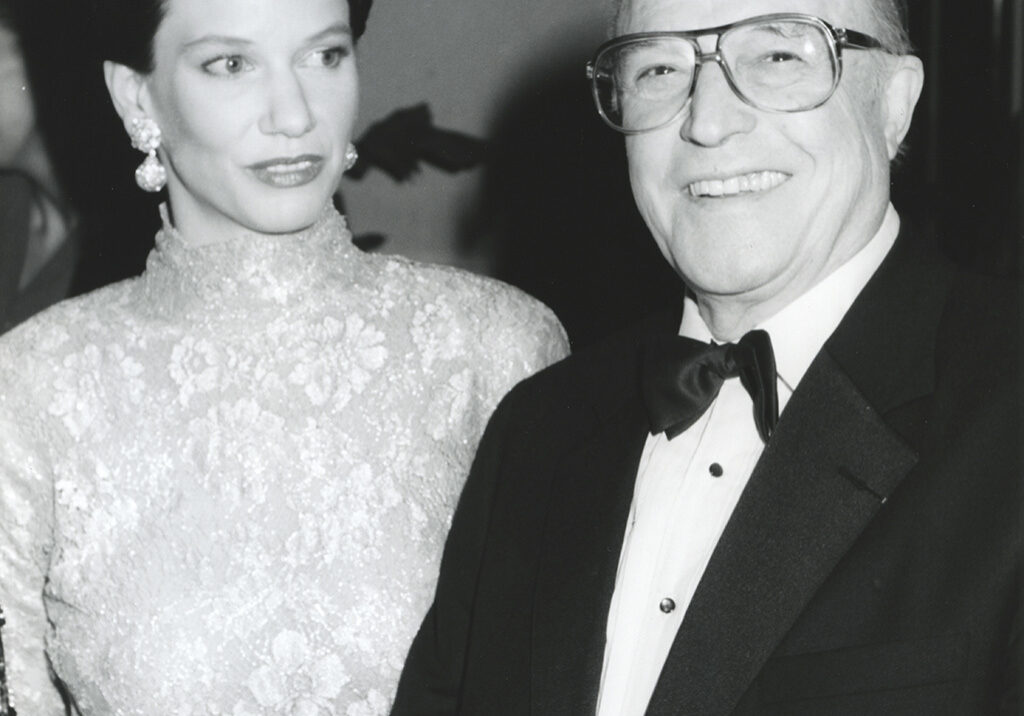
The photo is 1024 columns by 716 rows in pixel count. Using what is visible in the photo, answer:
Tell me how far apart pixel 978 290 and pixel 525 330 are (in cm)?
73

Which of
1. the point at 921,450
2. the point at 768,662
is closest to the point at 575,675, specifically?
the point at 768,662

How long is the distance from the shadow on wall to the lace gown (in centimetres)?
121

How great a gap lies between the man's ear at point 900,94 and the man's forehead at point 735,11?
8cm

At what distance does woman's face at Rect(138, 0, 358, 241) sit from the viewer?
1.81 metres

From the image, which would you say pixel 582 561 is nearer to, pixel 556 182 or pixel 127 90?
pixel 127 90

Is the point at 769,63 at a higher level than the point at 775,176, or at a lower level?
higher

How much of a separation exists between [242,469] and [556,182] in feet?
4.94

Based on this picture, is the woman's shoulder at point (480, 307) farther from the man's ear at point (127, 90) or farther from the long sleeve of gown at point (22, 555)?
the long sleeve of gown at point (22, 555)

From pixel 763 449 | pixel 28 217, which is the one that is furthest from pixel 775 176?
pixel 28 217

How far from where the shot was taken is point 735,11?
148cm

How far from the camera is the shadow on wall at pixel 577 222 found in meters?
3.22

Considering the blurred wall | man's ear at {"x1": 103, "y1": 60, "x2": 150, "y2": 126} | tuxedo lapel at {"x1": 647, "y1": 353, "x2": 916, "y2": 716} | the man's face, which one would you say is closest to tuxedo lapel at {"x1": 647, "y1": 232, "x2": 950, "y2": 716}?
tuxedo lapel at {"x1": 647, "y1": 353, "x2": 916, "y2": 716}

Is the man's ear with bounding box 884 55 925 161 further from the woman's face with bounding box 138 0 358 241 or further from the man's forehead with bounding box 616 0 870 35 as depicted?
the woman's face with bounding box 138 0 358 241

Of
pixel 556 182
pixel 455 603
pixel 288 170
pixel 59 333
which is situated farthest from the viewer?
pixel 556 182
